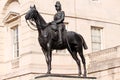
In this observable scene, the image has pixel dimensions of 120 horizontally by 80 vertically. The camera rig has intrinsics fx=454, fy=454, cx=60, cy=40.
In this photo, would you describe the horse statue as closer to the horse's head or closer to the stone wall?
the horse's head

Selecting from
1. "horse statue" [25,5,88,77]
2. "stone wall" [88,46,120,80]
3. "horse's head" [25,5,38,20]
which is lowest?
"stone wall" [88,46,120,80]

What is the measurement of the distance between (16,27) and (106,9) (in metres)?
5.97

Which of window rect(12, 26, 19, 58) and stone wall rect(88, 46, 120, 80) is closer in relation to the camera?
stone wall rect(88, 46, 120, 80)

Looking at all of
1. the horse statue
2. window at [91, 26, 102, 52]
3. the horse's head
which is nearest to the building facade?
window at [91, 26, 102, 52]

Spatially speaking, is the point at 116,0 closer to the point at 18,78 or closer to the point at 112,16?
the point at 112,16

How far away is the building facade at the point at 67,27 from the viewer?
2588cm

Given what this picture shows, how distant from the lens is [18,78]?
88.7 feet

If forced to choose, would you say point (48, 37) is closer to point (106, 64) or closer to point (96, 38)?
Result: point (106, 64)

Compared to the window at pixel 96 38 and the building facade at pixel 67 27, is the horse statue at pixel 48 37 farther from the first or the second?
the window at pixel 96 38

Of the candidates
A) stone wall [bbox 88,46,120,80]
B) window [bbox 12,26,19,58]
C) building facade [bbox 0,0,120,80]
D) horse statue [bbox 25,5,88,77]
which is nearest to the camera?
horse statue [bbox 25,5,88,77]

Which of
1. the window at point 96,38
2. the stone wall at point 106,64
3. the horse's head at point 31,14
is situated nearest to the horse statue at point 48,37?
the horse's head at point 31,14

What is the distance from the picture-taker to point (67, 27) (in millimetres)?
27703

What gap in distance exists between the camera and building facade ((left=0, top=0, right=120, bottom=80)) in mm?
25875

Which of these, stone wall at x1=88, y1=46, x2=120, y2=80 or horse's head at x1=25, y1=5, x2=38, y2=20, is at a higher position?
horse's head at x1=25, y1=5, x2=38, y2=20
